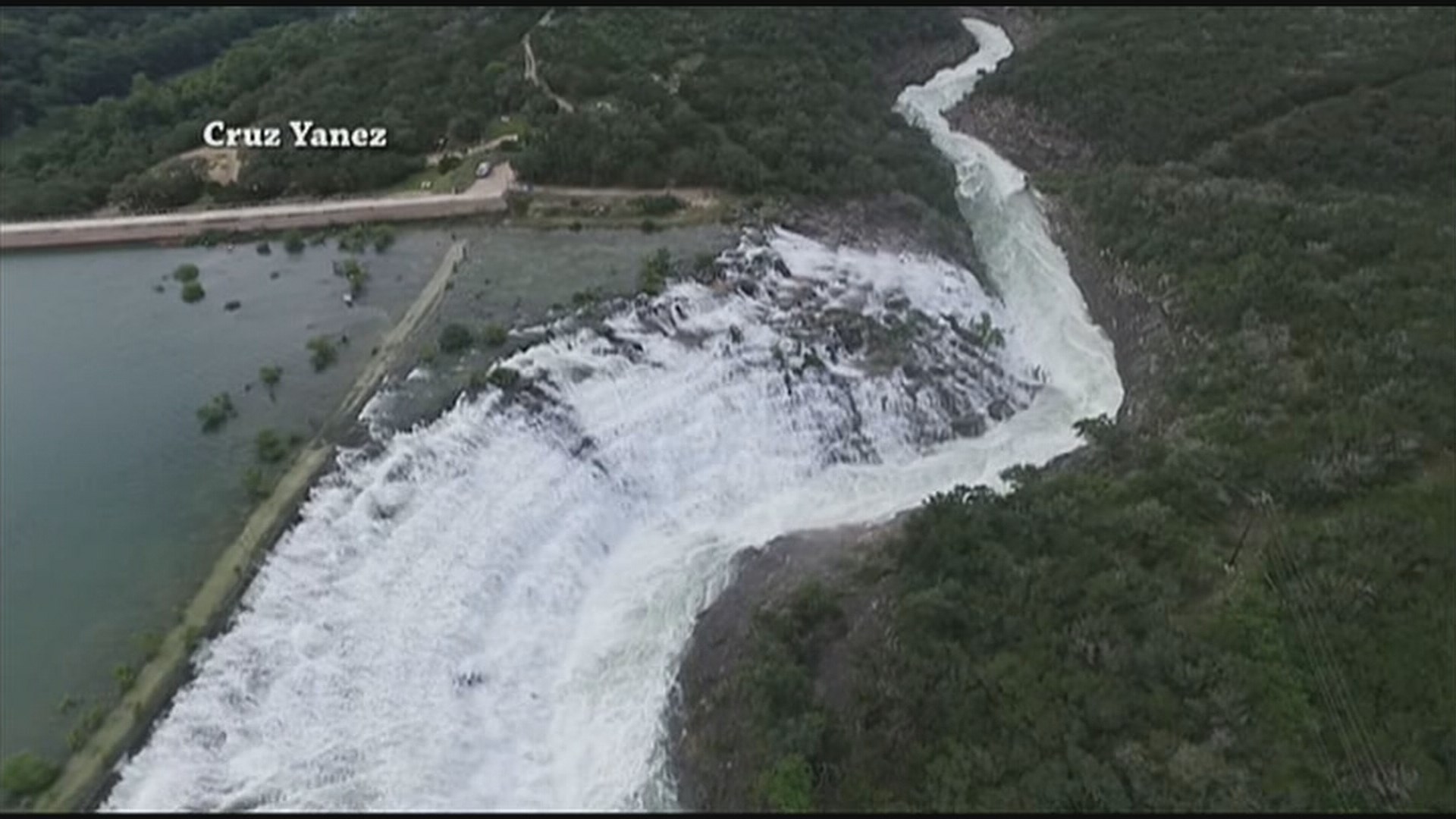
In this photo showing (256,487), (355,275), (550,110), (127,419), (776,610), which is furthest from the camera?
(550,110)

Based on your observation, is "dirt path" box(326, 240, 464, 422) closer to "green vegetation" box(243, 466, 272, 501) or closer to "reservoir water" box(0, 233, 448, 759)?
"reservoir water" box(0, 233, 448, 759)

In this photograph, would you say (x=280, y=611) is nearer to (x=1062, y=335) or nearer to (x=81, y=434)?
(x=81, y=434)

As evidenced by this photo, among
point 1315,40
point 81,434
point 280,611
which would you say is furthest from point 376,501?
point 1315,40

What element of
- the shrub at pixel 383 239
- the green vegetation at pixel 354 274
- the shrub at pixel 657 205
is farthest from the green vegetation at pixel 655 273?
the shrub at pixel 383 239

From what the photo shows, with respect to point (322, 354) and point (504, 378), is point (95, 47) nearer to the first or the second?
point (322, 354)

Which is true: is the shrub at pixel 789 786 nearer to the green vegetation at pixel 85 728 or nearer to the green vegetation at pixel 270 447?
the green vegetation at pixel 85 728

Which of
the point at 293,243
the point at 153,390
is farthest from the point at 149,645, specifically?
the point at 293,243

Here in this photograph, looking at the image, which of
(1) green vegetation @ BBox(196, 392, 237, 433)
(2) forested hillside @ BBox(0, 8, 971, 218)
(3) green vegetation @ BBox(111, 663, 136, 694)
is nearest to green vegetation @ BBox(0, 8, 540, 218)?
(2) forested hillside @ BBox(0, 8, 971, 218)
